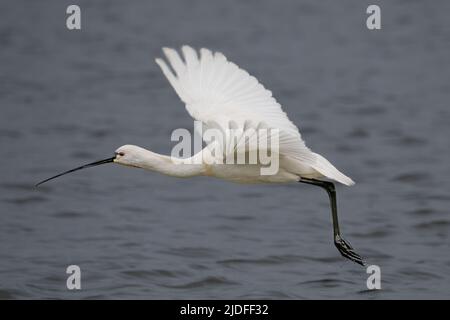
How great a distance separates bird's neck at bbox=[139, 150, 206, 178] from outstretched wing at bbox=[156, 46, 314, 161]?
426 millimetres

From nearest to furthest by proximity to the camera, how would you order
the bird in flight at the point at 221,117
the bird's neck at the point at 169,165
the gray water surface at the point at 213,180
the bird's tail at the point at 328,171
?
the bird's tail at the point at 328,171
the bird in flight at the point at 221,117
the bird's neck at the point at 169,165
the gray water surface at the point at 213,180

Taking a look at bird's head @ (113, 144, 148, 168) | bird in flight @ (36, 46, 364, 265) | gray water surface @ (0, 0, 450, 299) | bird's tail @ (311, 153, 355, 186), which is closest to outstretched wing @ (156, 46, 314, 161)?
bird in flight @ (36, 46, 364, 265)

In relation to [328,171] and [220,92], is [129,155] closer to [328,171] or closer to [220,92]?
[220,92]

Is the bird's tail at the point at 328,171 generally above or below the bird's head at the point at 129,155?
below

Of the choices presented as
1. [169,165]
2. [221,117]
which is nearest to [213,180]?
[221,117]

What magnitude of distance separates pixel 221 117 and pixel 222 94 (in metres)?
0.26

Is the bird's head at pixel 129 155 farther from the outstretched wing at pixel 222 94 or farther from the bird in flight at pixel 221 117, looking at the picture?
the outstretched wing at pixel 222 94

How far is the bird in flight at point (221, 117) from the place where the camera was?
9.14 meters

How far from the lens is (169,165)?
929 centimetres

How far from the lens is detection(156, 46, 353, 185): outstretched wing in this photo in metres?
9.28

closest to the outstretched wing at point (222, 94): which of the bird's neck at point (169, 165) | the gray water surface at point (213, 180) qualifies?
the bird's neck at point (169, 165)

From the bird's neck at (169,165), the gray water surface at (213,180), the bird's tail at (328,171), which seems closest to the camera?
the bird's tail at (328,171)

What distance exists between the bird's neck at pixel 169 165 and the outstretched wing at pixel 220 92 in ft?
1.40

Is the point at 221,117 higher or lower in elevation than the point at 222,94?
lower
